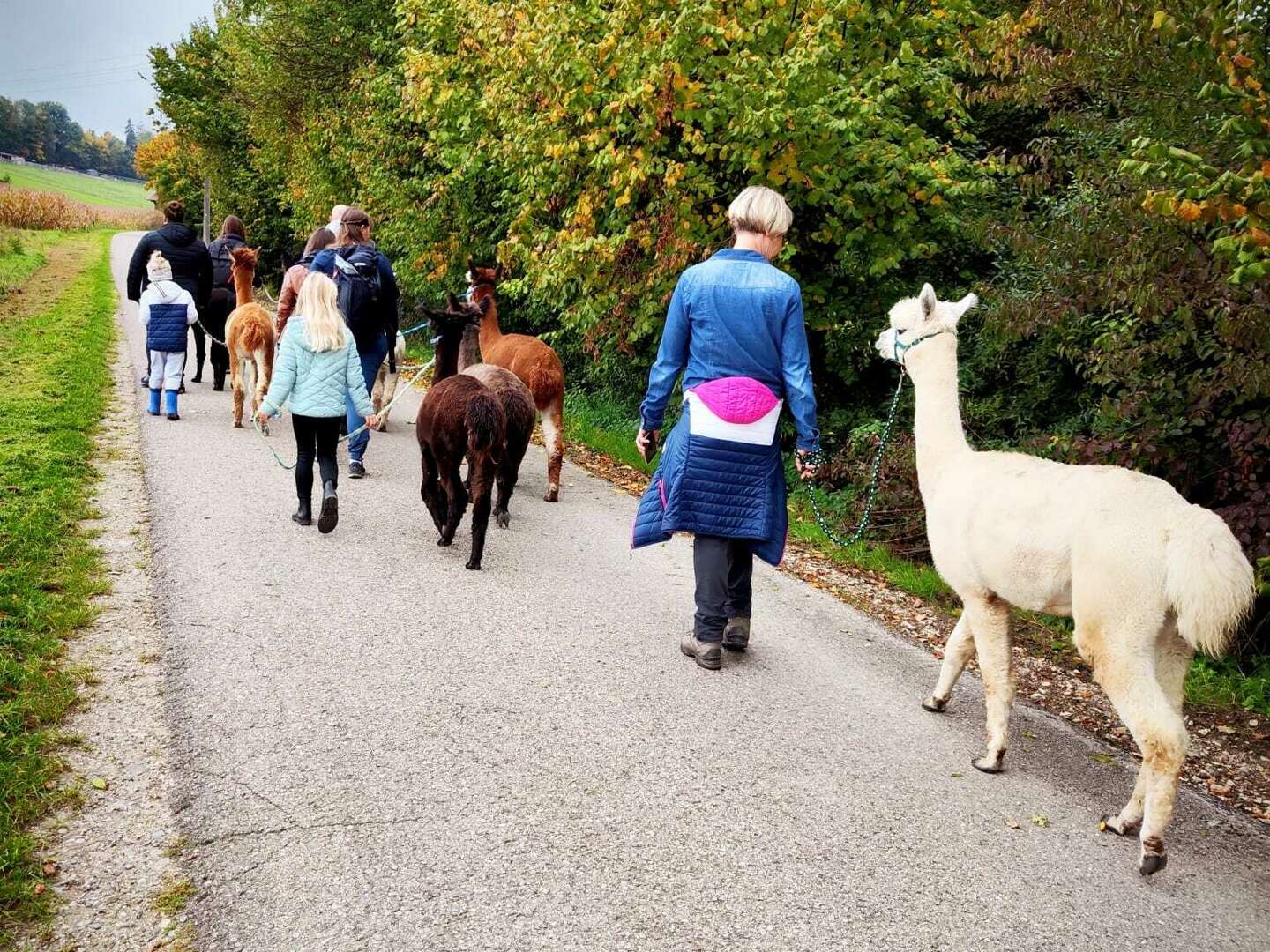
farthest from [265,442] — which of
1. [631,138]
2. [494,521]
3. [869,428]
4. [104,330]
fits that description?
[104,330]

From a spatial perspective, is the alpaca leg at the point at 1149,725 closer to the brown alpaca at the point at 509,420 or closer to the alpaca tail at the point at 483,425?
the alpaca tail at the point at 483,425

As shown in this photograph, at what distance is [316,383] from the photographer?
7117 millimetres

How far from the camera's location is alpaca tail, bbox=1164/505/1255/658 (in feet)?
11.3

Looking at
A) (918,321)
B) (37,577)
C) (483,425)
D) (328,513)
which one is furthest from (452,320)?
(918,321)

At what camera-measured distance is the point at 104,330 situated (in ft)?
57.5

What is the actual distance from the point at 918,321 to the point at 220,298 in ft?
35.0

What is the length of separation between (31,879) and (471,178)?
44.8 ft

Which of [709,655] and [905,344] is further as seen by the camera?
[709,655]

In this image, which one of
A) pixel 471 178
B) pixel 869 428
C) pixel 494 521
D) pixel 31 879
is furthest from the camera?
pixel 471 178

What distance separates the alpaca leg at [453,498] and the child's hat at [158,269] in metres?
5.63

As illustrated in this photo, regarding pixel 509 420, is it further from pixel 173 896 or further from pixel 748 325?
pixel 173 896

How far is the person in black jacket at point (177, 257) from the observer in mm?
10883

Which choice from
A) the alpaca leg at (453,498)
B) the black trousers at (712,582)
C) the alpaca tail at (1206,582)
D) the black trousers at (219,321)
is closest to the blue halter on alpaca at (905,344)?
the black trousers at (712,582)

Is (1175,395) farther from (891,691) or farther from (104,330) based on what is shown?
(104,330)
